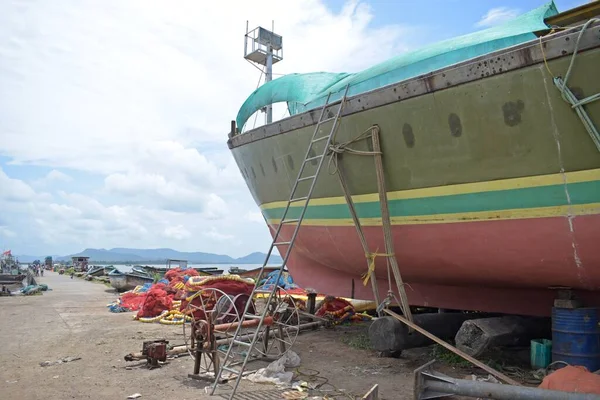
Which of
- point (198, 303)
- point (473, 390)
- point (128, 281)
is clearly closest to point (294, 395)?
point (473, 390)

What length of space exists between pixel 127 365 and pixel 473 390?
4.18 metres

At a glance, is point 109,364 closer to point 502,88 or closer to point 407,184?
point 407,184

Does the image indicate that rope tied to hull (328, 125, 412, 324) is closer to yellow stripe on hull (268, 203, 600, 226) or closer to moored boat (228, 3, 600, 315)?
moored boat (228, 3, 600, 315)

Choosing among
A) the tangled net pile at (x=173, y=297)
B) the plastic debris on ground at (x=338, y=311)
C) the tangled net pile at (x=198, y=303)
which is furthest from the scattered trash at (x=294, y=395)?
the plastic debris on ground at (x=338, y=311)

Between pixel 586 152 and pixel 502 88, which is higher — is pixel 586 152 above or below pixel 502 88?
below

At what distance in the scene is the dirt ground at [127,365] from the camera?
16.2 ft

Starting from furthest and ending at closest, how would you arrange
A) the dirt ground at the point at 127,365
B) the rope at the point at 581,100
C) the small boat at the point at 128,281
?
the small boat at the point at 128,281 < the dirt ground at the point at 127,365 < the rope at the point at 581,100

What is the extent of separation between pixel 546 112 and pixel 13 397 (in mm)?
5908

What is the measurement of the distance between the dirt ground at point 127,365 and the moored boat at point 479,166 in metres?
1.27

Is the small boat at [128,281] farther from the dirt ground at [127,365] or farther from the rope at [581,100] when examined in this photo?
the rope at [581,100]

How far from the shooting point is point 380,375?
5477mm

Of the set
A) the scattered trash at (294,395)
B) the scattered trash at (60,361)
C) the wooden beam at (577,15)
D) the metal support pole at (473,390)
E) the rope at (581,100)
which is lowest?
the scattered trash at (60,361)

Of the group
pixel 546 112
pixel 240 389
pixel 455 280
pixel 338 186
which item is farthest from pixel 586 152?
pixel 240 389

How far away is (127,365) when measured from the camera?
19.6ft
